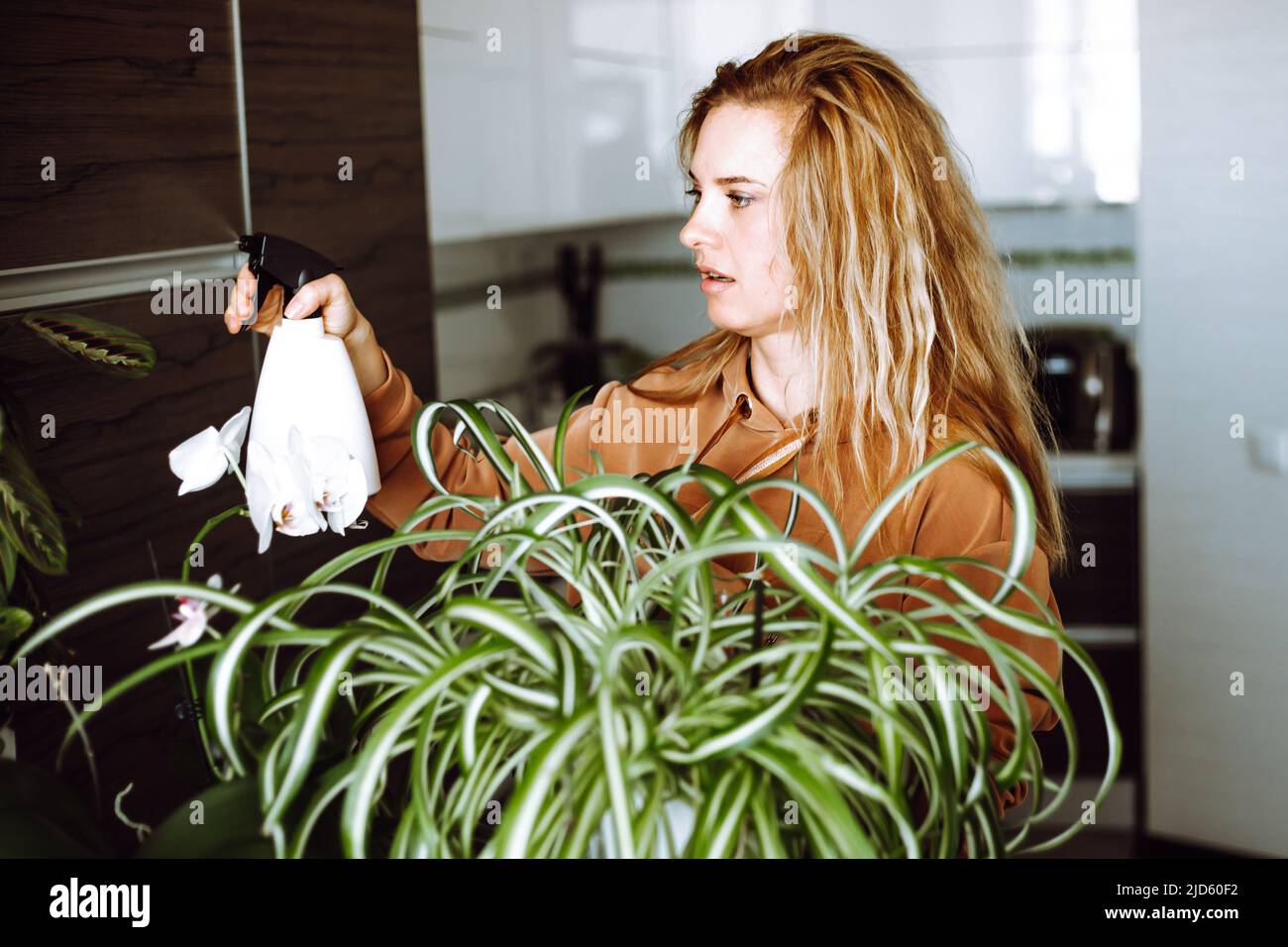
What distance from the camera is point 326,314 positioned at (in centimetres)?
103

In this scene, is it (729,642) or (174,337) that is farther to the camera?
(174,337)

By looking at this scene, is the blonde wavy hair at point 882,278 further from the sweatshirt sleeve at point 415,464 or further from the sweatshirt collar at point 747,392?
the sweatshirt sleeve at point 415,464

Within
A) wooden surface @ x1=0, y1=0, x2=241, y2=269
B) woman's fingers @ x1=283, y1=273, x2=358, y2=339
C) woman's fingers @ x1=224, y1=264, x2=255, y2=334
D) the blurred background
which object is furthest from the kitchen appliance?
woman's fingers @ x1=224, y1=264, x2=255, y2=334

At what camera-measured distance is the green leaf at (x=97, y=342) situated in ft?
2.91

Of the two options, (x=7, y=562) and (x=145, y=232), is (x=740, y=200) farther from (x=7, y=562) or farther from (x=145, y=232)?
(x=7, y=562)

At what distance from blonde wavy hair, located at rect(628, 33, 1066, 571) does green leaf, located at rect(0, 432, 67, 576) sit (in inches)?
26.3

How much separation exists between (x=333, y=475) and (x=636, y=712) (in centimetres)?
30

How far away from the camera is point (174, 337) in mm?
1337

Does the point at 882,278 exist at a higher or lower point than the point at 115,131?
lower

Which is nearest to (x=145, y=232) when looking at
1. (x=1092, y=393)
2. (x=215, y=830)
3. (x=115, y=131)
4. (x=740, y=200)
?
(x=115, y=131)

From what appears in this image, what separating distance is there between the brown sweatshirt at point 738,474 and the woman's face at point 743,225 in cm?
12
